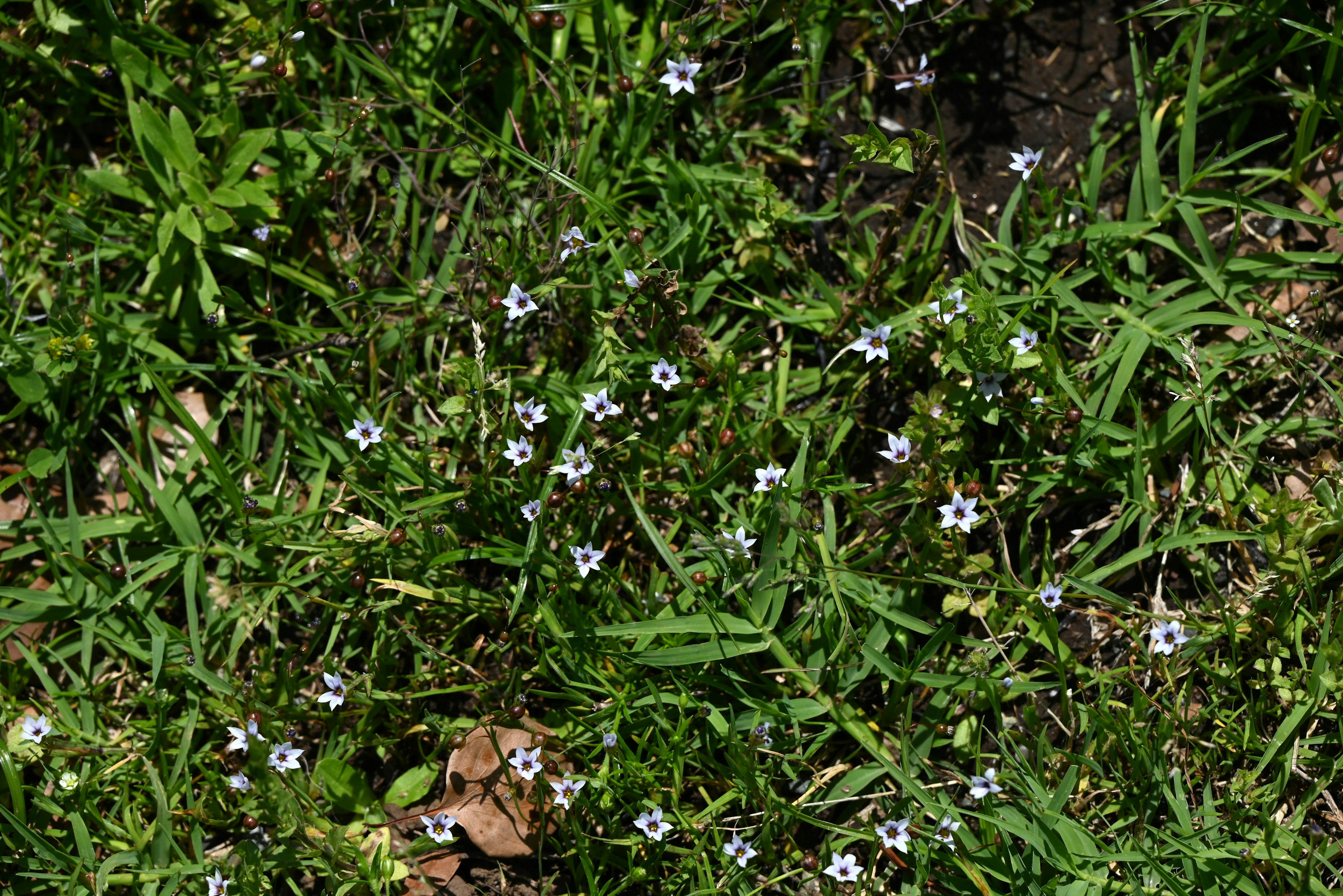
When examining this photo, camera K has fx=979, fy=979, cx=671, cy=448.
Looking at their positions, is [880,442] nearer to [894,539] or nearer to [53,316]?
[894,539]

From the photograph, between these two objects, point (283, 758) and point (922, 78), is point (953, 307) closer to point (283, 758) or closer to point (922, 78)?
point (922, 78)

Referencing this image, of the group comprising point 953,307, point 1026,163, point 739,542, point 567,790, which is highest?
point 1026,163

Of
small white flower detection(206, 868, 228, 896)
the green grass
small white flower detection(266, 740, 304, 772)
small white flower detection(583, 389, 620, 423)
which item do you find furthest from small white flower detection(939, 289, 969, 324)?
small white flower detection(206, 868, 228, 896)

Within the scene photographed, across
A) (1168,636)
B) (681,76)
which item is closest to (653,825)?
(1168,636)

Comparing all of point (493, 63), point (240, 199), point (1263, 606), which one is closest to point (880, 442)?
point (1263, 606)

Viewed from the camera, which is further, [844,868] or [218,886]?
[218,886]

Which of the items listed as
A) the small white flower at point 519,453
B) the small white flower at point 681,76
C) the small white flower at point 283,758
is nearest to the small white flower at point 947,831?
the small white flower at point 519,453
